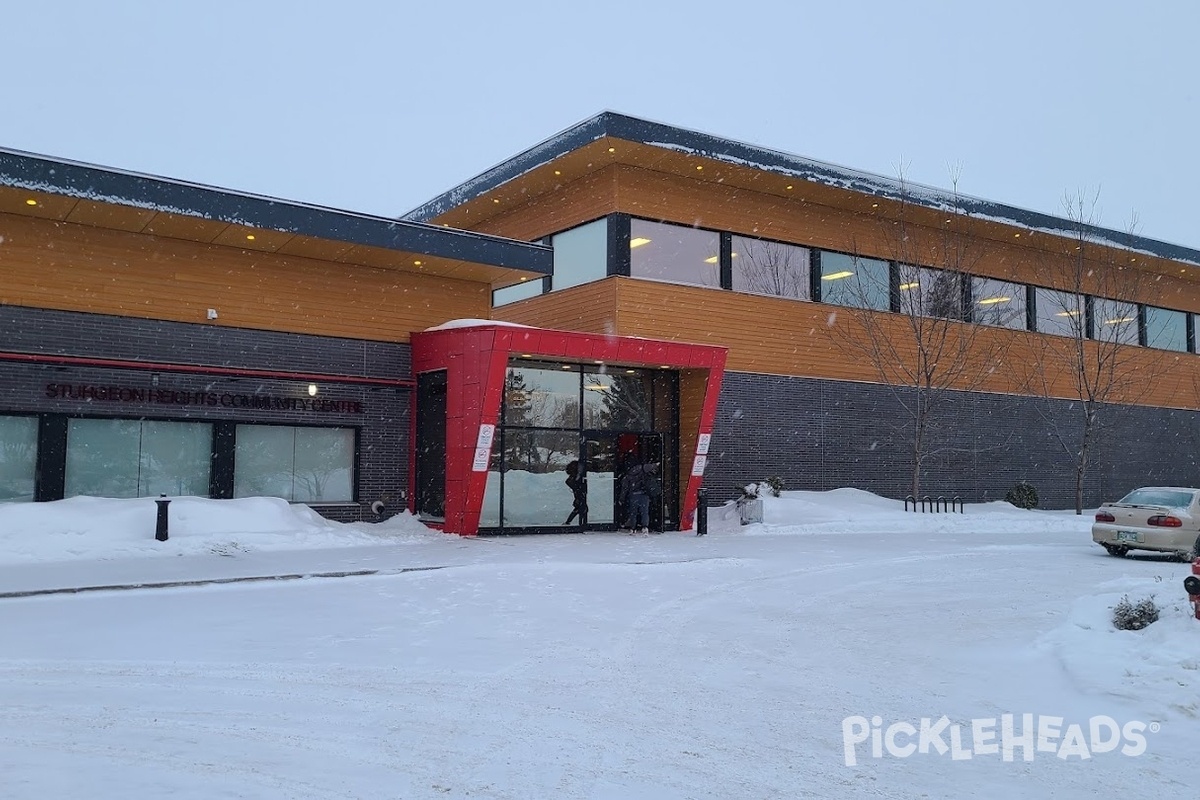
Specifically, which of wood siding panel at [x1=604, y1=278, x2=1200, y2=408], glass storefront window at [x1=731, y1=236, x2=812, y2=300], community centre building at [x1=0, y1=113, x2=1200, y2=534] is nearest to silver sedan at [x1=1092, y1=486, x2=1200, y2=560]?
community centre building at [x1=0, y1=113, x2=1200, y2=534]

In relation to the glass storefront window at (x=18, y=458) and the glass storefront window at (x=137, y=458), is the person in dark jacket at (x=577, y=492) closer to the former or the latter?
the glass storefront window at (x=137, y=458)

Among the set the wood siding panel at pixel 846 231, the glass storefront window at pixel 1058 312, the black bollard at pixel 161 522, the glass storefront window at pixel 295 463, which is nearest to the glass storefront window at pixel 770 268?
the wood siding panel at pixel 846 231

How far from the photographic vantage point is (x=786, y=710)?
22.7 feet

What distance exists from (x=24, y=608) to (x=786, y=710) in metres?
8.27

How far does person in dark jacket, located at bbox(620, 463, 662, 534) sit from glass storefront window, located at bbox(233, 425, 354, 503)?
6.29 metres

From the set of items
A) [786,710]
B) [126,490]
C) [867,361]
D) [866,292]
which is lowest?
[786,710]

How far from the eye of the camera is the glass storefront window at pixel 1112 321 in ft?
113

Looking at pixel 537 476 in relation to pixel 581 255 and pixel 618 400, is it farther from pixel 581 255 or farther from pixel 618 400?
pixel 581 255

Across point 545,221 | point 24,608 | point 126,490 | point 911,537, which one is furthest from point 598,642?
point 545,221

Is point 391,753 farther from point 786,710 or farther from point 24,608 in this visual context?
point 24,608

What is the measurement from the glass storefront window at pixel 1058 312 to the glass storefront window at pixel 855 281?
771cm

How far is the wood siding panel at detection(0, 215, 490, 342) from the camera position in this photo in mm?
17406

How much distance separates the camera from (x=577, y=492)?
21828mm

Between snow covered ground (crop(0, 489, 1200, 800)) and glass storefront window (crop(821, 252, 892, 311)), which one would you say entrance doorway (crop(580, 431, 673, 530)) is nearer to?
snow covered ground (crop(0, 489, 1200, 800))
